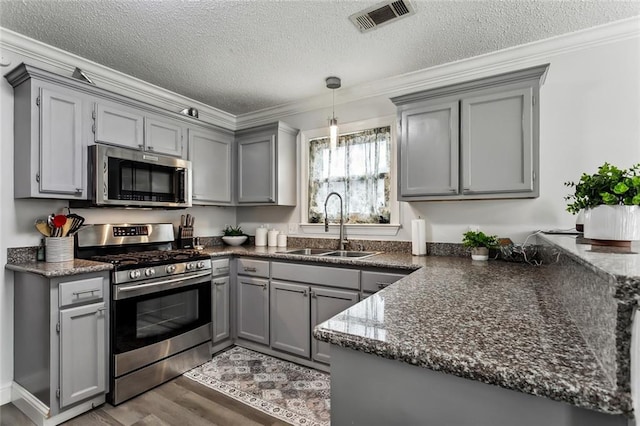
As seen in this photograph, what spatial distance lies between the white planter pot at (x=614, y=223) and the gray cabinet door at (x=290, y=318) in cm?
206

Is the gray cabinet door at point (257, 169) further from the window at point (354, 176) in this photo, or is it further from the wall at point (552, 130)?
the wall at point (552, 130)

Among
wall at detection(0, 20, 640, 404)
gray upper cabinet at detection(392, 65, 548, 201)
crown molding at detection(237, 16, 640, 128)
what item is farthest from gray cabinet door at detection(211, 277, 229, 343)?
crown molding at detection(237, 16, 640, 128)

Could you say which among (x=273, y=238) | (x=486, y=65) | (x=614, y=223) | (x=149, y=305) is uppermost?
(x=486, y=65)

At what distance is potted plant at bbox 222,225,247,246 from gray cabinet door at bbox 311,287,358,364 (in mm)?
1460

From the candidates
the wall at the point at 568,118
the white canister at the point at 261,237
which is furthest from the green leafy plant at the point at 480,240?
the white canister at the point at 261,237

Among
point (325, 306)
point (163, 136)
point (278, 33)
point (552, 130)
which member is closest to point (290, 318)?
point (325, 306)

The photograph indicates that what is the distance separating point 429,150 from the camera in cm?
261

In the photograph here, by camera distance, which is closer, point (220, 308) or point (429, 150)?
point (429, 150)

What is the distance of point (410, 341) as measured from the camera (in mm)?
898

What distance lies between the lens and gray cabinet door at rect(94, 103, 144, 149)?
8.46 feet

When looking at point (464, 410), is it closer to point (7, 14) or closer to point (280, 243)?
point (280, 243)

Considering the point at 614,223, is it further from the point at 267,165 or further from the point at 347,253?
the point at 267,165

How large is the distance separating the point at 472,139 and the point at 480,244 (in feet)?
2.65

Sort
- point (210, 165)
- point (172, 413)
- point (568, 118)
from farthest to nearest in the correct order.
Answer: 1. point (210, 165)
2. point (568, 118)
3. point (172, 413)
